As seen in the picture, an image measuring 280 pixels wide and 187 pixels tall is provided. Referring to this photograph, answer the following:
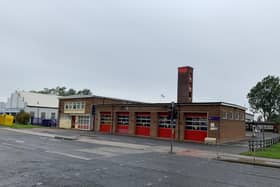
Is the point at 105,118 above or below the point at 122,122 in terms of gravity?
above

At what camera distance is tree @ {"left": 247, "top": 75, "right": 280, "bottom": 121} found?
8369 centimetres

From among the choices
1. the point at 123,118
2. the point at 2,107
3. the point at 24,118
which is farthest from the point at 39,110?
the point at 123,118

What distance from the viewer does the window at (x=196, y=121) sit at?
95.6ft

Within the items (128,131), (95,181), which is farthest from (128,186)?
(128,131)

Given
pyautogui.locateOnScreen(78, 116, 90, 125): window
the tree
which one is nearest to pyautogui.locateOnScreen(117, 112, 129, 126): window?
pyautogui.locateOnScreen(78, 116, 90, 125): window

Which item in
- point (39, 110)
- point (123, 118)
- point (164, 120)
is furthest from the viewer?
point (39, 110)

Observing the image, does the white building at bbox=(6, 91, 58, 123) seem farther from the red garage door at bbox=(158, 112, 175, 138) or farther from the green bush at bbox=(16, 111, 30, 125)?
the red garage door at bbox=(158, 112, 175, 138)

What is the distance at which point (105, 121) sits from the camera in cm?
4056

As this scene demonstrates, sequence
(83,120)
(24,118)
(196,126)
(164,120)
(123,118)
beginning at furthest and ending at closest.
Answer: (24,118) < (83,120) < (123,118) < (164,120) < (196,126)

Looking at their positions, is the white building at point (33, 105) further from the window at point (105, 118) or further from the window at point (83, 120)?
the window at point (105, 118)

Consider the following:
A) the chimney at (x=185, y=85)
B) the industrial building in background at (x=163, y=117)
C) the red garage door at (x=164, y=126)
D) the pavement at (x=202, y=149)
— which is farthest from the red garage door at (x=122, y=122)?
the pavement at (x=202, y=149)

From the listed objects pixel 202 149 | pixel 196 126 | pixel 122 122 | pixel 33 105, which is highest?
pixel 33 105

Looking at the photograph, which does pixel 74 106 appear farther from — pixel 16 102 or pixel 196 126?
pixel 16 102

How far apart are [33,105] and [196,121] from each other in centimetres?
4913
